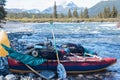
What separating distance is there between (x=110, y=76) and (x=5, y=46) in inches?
315

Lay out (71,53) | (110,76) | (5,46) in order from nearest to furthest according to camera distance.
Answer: (5,46)
(110,76)
(71,53)

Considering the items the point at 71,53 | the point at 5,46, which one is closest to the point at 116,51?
the point at 71,53

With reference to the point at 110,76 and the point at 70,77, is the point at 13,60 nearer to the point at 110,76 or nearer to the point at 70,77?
the point at 70,77

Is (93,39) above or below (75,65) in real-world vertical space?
below

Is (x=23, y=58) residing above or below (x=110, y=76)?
above

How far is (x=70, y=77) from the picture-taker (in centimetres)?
2556

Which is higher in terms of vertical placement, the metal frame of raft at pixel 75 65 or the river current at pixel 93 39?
the metal frame of raft at pixel 75 65

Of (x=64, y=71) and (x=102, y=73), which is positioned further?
(x=102, y=73)

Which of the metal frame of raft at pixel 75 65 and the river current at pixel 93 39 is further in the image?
the river current at pixel 93 39

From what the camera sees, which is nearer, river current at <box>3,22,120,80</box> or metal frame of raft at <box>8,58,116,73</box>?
metal frame of raft at <box>8,58,116,73</box>

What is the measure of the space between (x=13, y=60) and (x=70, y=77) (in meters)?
4.28

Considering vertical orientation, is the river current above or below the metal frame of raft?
below

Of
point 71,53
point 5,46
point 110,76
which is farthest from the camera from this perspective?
point 71,53

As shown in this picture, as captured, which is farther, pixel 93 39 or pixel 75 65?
pixel 93 39
